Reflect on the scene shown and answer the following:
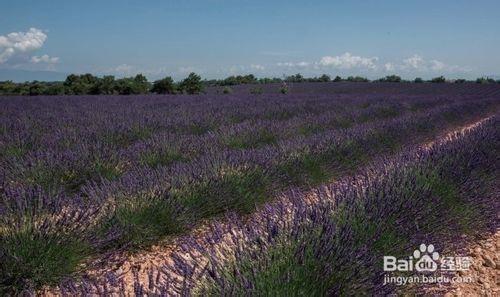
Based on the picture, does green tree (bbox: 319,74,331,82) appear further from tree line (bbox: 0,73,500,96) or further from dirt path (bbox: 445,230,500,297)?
dirt path (bbox: 445,230,500,297)

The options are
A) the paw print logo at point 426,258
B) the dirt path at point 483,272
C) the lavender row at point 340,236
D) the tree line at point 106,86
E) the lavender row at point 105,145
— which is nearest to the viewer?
the lavender row at point 340,236

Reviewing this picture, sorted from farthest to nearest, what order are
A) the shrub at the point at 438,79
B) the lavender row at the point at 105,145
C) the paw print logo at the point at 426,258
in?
the shrub at the point at 438,79
the lavender row at the point at 105,145
the paw print logo at the point at 426,258

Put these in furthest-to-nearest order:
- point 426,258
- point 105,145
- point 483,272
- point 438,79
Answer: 1. point 438,79
2. point 105,145
3. point 483,272
4. point 426,258

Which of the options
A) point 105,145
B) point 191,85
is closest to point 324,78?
point 191,85

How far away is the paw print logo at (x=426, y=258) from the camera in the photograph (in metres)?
2.16

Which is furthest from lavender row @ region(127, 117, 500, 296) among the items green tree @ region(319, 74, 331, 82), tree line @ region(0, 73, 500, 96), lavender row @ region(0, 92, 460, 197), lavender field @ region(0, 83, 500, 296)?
green tree @ region(319, 74, 331, 82)

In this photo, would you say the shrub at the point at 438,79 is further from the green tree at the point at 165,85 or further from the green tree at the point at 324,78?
the green tree at the point at 165,85

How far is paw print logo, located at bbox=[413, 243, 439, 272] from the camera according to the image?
7.09ft

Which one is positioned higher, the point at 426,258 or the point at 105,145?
the point at 105,145

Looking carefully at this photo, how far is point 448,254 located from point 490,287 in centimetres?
31

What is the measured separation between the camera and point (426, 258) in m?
2.21

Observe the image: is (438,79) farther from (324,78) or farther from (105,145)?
(105,145)

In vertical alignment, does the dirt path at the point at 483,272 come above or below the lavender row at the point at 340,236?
below

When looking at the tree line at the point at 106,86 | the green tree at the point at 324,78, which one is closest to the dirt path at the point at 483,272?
the tree line at the point at 106,86
